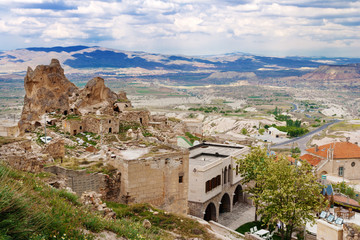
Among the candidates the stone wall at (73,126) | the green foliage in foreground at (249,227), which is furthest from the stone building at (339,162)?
the stone wall at (73,126)

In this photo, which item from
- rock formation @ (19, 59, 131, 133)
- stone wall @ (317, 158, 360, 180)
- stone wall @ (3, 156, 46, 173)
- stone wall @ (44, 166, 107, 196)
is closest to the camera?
stone wall @ (3, 156, 46, 173)

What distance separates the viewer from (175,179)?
79.8ft

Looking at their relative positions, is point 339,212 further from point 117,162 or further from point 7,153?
point 7,153

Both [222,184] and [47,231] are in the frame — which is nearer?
[47,231]

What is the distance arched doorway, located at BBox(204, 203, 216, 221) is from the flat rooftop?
4.27m

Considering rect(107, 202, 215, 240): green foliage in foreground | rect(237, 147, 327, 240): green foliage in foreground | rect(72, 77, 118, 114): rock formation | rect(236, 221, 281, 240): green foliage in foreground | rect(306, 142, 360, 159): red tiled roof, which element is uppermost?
rect(72, 77, 118, 114): rock formation

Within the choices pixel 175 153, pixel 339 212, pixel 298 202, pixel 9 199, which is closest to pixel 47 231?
pixel 9 199

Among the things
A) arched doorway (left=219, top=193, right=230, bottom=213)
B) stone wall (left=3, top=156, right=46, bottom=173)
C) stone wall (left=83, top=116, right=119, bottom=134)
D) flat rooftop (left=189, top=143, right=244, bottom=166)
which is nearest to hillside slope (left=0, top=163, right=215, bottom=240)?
stone wall (left=3, top=156, right=46, bottom=173)

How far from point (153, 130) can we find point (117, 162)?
85.4 feet

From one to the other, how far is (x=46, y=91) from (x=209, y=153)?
32427 millimetres

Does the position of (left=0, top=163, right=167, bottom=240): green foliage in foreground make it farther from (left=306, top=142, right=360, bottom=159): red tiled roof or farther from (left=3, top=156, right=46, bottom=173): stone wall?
(left=306, top=142, right=360, bottom=159): red tiled roof

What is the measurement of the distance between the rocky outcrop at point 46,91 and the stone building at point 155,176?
117ft

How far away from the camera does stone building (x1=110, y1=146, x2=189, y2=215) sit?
74.2 ft

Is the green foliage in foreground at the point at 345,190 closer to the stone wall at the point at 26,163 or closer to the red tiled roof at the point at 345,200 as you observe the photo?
the red tiled roof at the point at 345,200
